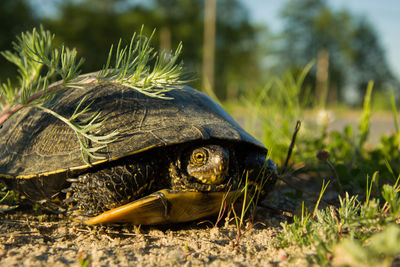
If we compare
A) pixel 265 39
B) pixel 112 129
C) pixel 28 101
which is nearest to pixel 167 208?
pixel 112 129

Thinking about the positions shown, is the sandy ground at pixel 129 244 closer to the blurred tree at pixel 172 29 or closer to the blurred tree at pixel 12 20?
the blurred tree at pixel 12 20

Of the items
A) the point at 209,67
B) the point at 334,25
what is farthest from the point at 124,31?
the point at 334,25

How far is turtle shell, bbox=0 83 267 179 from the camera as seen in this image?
5.52 ft

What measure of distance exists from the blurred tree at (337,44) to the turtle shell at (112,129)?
40.3 meters

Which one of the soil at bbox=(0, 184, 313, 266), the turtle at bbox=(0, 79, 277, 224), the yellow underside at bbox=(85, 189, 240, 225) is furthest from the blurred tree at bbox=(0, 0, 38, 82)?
the yellow underside at bbox=(85, 189, 240, 225)

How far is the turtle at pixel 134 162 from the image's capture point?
1.65 m

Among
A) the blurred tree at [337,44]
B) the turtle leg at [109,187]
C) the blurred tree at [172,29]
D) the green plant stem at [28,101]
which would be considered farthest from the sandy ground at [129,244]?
the blurred tree at [337,44]

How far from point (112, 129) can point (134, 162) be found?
21cm

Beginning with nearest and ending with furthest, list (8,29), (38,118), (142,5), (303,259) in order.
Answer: (303,259), (38,118), (8,29), (142,5)

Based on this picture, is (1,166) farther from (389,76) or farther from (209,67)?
(389,76)

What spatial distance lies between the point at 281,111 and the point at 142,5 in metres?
34.9

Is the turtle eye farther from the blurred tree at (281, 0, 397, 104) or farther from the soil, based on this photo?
the blurred tree at (281, 0, 397, 104)

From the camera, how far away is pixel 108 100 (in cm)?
188

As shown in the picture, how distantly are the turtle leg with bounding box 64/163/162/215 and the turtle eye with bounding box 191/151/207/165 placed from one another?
0.77 ft
